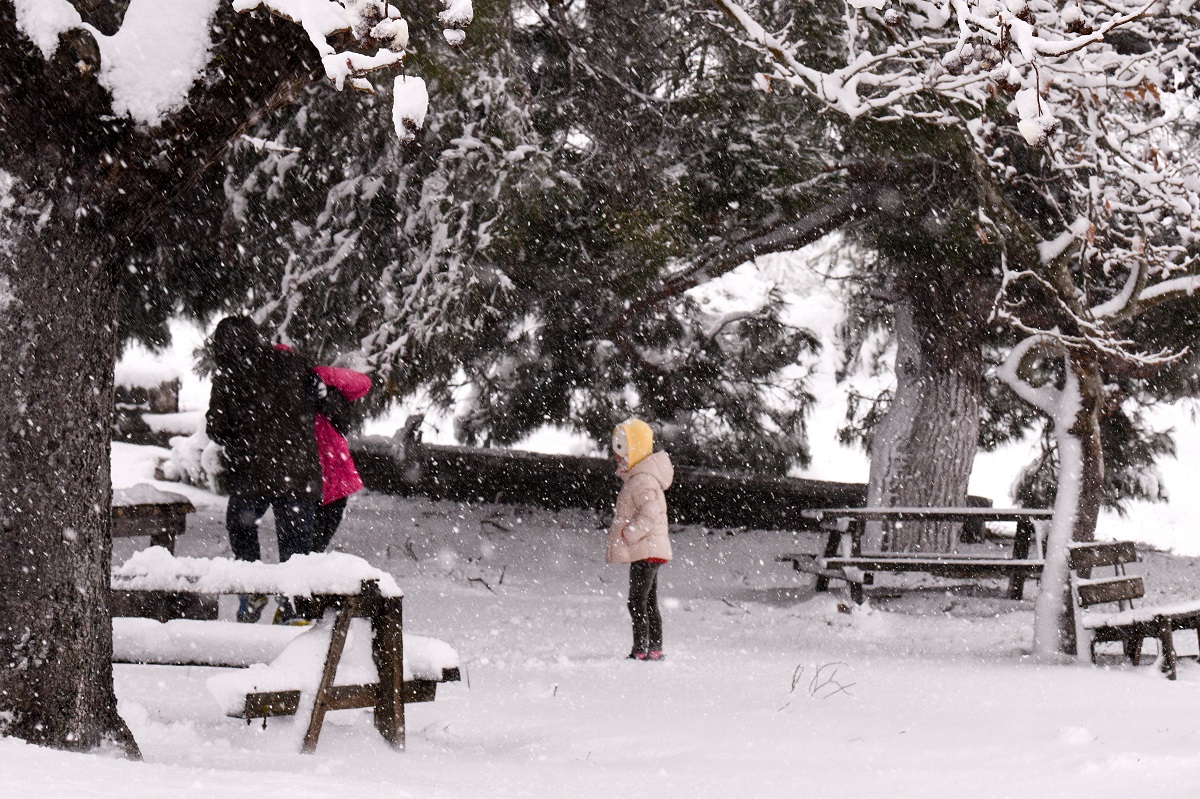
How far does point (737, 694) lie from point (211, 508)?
824cm

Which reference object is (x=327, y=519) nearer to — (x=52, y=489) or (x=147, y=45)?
(x=52, y=489)

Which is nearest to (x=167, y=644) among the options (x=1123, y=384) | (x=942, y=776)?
(x=942, y=776)

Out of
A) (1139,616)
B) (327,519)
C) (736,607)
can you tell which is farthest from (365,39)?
(736,607)

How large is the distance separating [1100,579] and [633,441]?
9.30 ft

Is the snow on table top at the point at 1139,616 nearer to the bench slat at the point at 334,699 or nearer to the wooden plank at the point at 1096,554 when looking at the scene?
the wooden plank at the point at 1096,554

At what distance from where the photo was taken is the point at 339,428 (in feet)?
20.5

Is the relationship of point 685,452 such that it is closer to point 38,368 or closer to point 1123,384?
point 1123,384

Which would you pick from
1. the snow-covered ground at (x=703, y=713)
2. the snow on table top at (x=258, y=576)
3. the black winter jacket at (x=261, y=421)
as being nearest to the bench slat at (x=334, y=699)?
the snow-covered ground at (x=703, y=713)

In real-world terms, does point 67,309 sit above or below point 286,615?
above

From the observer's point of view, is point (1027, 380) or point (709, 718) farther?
point (1027, 380)

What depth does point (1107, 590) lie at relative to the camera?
6.41 metres

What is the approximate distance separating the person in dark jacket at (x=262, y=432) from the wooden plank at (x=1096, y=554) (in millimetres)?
4192

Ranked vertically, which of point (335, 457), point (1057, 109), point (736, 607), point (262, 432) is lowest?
point (736, 607)

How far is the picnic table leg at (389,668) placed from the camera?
381 cm
